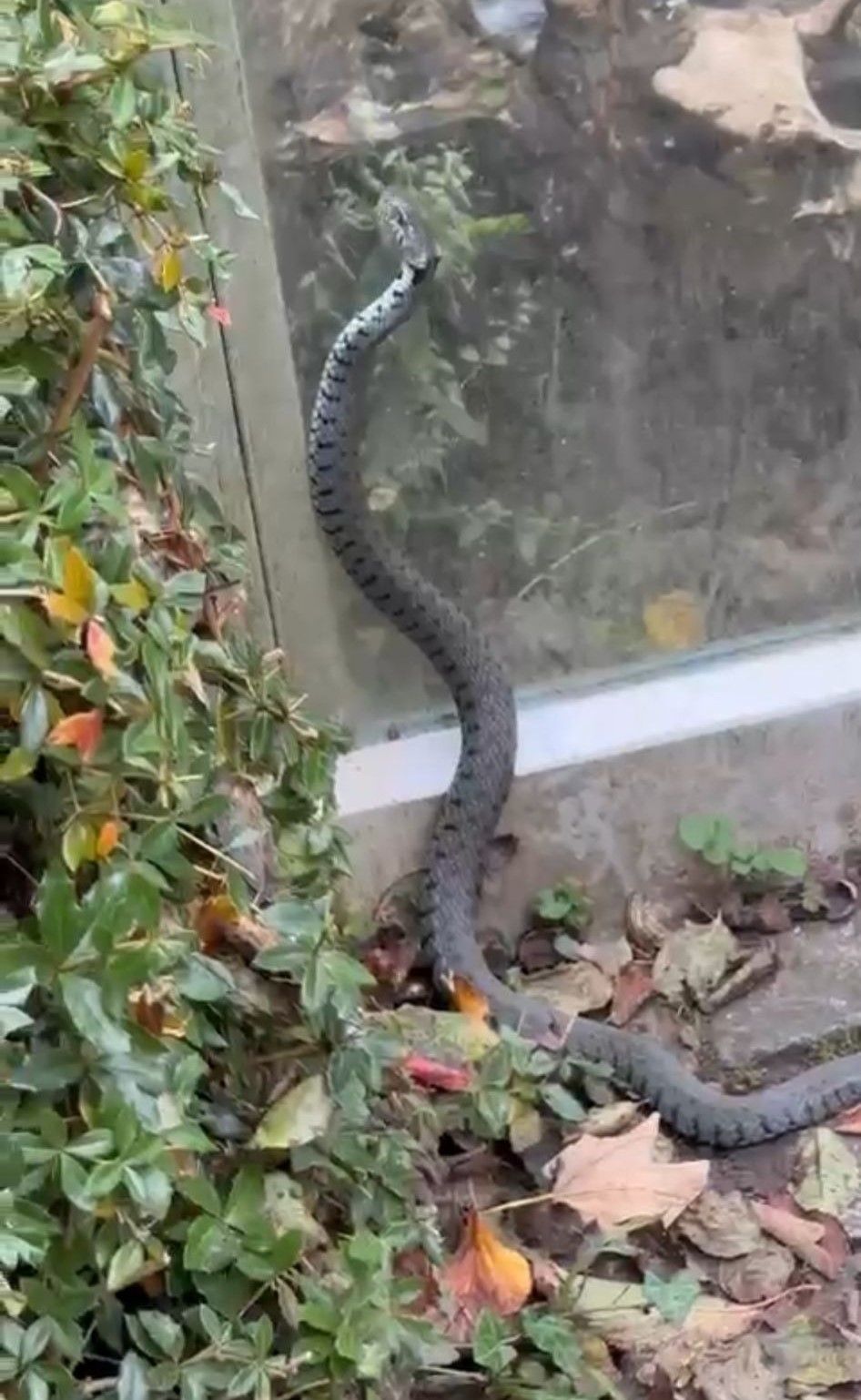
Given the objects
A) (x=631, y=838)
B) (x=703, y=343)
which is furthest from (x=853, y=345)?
(x=631, y=838)

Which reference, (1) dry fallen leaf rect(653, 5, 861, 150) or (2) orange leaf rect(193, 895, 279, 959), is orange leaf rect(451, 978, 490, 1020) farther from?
(1) dry fallen leaf rect(653, 5, 861, 150)

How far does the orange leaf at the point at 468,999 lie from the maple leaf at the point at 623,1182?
0.22 meters

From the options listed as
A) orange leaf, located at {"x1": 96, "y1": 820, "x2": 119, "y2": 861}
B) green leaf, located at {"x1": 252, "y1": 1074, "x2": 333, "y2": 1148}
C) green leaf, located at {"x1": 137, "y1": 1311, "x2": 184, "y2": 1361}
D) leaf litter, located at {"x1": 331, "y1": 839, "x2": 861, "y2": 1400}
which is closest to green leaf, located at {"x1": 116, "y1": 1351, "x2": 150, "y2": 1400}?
green leaf, located at {"x1": 137, "y1": 1311, "x2": 184, "y2": 1361}

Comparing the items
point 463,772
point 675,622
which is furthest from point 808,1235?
point 675,622

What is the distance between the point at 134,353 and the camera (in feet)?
4.73

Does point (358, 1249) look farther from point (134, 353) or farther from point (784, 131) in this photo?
point (784, 131)

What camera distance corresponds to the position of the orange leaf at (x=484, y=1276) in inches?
70.1

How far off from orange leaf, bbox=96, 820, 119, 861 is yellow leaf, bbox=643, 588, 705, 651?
5.07 feet

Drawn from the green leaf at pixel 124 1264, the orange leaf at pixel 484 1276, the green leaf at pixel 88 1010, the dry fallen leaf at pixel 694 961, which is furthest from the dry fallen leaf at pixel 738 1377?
the green leaf at pixel 88 1010

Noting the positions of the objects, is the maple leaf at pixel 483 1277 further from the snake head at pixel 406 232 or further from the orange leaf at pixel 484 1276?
the snake head at pixel 406 232

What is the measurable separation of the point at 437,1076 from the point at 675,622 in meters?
0.97

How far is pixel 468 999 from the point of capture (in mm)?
2281

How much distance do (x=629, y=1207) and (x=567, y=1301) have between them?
243 millimetres

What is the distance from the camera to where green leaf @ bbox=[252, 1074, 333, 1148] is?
1.38 metres
